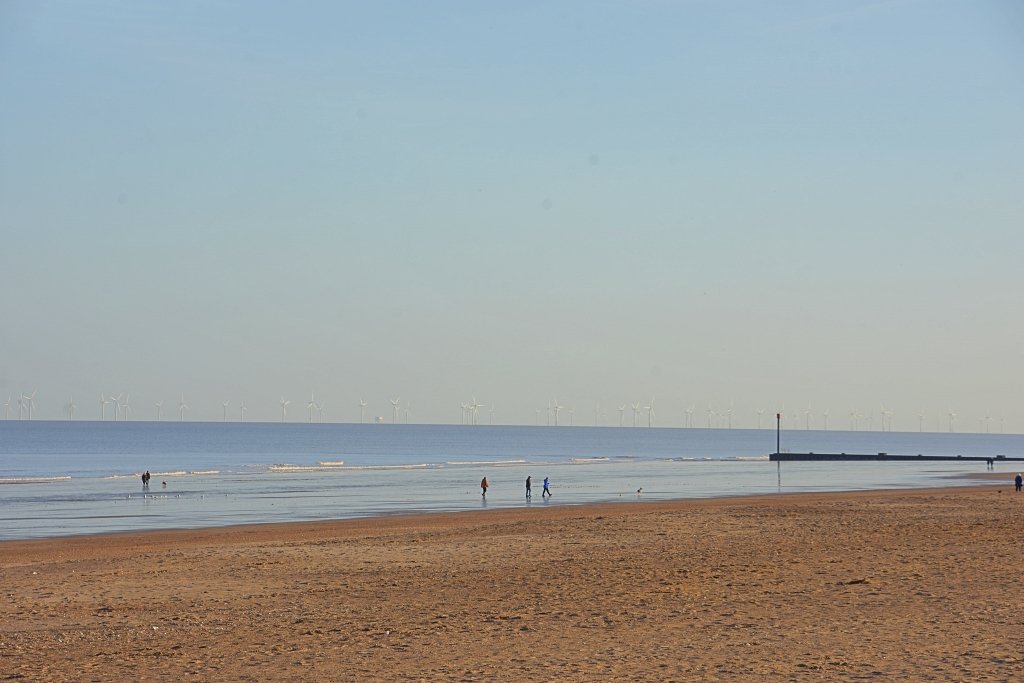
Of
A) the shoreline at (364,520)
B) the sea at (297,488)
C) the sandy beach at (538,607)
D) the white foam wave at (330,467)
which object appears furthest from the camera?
the white foam wave at (330,467)

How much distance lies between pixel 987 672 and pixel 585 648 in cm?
490

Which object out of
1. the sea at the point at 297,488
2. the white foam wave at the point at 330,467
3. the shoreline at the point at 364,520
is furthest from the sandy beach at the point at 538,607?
the white foam wave at the point at 330,467

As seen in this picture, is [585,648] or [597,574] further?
[597,574]

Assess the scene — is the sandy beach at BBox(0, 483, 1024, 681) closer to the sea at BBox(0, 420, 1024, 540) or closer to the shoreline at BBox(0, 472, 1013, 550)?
the shoreline at BBox(0, 472, 1013, 550)

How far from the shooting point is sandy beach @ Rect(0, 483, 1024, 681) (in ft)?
43.7

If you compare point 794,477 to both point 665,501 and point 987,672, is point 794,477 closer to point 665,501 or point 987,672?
point 665,501

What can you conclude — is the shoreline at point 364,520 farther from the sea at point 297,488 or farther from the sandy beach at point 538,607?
the sandy beach at point 538,607

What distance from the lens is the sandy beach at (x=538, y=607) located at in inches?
524

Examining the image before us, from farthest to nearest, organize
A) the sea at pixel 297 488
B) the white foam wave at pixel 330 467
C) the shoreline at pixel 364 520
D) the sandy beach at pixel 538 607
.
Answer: the white foam wave at pixel 330 467 → the sea at pixel 297 488 → the shoreline at pixel 364 520 → the sandy beach at pixel 538 607

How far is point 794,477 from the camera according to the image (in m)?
90.5

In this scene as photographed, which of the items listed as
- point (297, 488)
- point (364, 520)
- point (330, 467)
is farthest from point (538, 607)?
point (330, 467)

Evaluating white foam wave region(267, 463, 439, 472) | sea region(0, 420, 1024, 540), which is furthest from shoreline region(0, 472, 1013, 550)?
white foam wave region(267, 463, 439, 472)

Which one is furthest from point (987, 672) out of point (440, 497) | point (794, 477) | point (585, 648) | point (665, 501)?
point (794, 477)

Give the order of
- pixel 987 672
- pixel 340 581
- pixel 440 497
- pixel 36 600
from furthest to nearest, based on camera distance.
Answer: pixel 440 497
pixel 340 581
pixel 36 600
pixel 987 672
